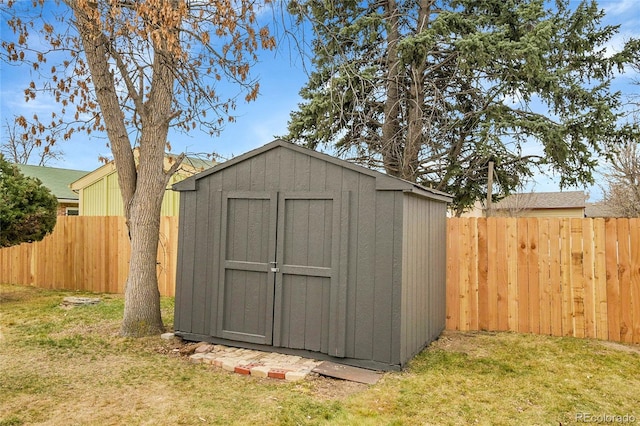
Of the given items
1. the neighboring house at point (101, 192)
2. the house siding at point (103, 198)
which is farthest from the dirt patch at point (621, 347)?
the house siding at point (103, 198)

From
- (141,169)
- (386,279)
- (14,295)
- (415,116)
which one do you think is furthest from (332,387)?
(14,295)

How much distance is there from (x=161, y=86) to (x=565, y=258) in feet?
18.9

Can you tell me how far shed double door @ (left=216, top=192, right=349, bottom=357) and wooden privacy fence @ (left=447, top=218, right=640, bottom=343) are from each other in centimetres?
241

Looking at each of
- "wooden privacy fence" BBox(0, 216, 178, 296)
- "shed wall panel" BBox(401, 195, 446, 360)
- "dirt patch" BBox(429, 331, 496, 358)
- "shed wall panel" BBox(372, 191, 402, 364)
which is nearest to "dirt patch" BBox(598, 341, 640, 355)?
"dirt patch" BBox(429, 331, 496, 358)

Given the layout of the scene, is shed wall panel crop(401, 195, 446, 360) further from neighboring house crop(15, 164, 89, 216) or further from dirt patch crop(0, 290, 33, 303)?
neighboring house crop(15, 164, 89, 216)

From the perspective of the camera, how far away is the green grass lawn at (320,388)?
10.5ft

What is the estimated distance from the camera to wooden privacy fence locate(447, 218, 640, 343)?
5.42m

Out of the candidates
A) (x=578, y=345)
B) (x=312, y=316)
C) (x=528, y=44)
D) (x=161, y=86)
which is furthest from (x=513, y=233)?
(x=161, y=86)

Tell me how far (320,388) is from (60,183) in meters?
17.2

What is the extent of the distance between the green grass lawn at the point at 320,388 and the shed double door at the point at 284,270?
0.66m

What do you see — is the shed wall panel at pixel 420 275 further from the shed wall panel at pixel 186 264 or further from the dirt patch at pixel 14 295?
the dirt patch at pixel 14 295

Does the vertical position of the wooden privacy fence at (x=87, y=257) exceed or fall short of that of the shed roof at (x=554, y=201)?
it falls short

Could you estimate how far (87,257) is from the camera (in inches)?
366

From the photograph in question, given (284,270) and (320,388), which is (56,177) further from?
(320,388)
